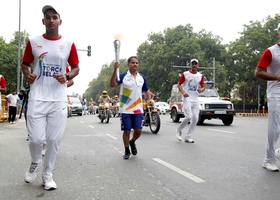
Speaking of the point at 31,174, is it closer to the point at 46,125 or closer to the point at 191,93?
the point at 46,125

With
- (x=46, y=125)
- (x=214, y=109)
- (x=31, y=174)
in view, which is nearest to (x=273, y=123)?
(x=46, y=125)

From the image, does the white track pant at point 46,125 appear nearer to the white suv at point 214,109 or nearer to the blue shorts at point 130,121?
the blue shorts at point 130,121

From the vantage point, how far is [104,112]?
59.9ft

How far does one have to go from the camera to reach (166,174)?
4914 mm

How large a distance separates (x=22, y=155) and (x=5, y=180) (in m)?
2.22

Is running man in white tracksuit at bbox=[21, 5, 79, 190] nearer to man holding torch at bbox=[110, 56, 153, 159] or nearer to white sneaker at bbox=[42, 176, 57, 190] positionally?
white sneaker at bbox=[42, 176, 57, 190]

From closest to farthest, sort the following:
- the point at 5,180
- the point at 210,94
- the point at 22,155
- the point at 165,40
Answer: the point at 5,180 < the point at 22,155 < the point at 210,94 < the point at 165,40

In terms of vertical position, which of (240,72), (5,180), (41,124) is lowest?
(5,180)

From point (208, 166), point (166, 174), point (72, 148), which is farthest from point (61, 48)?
point (72, 148)

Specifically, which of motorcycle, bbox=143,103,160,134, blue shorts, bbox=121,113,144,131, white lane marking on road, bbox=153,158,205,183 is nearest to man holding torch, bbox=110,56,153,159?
blue shorts, bbox=121,113,144,131

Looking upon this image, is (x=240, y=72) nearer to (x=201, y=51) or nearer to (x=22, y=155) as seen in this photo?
(x=201, y=51)

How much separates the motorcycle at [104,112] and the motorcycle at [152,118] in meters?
6.14

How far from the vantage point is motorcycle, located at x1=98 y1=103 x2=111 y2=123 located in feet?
58.8

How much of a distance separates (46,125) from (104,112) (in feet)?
46.5
